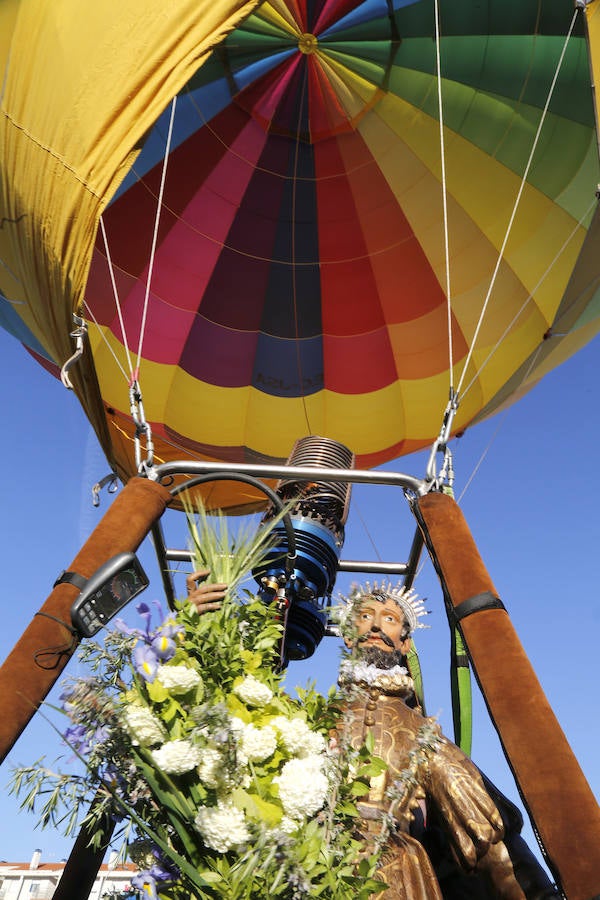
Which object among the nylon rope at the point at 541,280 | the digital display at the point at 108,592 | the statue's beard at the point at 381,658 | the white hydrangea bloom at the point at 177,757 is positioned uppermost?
the nylon rope at the point at 541,280

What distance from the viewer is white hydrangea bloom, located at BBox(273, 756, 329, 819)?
188cm

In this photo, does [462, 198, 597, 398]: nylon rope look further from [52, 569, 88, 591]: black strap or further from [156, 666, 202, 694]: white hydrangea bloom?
[156, 666, 202, 694]: white hydrangea bloom

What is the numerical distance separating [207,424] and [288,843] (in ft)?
19.1

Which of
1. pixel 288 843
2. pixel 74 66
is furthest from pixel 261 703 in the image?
pixel 74 66

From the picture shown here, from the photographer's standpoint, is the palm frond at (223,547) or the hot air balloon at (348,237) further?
the hot air balloon at (348,237)

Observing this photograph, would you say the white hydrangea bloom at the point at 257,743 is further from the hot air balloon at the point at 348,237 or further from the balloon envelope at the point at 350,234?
the balloon envelope at the point at 350,234

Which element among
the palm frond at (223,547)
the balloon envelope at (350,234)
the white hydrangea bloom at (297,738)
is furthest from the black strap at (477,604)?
the balloon envelope at (350,234)

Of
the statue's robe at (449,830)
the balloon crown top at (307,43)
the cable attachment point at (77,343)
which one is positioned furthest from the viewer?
the balloon crown top at (307,43)

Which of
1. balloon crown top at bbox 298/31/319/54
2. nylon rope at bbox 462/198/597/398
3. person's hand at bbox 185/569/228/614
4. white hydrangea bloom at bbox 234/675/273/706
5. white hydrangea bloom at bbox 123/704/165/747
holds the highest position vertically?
balloon crown top at bbox 298/31/319/54

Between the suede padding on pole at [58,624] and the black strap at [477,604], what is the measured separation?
1513mm

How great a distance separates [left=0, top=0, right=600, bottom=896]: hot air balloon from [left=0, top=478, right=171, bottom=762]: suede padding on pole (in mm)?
1415

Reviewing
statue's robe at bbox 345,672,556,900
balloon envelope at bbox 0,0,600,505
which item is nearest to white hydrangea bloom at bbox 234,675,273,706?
statue's robe at bbox 345,672,556,900

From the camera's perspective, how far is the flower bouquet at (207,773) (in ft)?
5.86

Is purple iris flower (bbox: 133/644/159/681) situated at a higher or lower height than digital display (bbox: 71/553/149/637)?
lower
